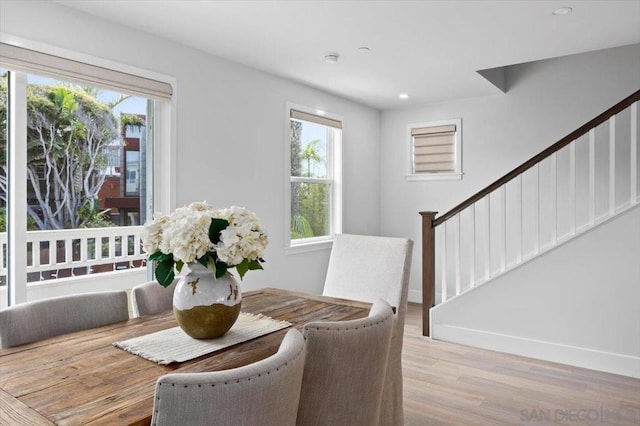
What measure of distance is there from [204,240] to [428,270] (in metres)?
3.01

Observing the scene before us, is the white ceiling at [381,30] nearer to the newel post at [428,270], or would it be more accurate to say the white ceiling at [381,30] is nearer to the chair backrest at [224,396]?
the newel post at [428,270]

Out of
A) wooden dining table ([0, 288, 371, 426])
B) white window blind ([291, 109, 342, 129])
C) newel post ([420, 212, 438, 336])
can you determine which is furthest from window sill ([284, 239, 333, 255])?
wooden dining table ([0, 288, 371, 426])

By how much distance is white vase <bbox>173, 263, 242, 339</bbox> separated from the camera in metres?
1.44

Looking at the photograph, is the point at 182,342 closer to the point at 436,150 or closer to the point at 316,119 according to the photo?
the point at 316,119

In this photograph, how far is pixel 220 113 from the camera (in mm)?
3588

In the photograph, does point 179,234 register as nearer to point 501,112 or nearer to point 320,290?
point 320,290

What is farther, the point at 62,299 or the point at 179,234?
the point at 62,299

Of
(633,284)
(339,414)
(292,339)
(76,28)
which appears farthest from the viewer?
(633,284)

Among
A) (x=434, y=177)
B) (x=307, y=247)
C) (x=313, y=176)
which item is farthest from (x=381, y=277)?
(x=434, y=177)

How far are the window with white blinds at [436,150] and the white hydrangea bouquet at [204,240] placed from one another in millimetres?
4183

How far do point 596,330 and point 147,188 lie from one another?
11.6ft

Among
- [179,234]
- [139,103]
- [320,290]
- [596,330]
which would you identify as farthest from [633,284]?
[139,103]

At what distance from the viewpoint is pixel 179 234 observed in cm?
139

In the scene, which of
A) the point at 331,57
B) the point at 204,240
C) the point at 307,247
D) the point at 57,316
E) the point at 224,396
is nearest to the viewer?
the point at 224,396
